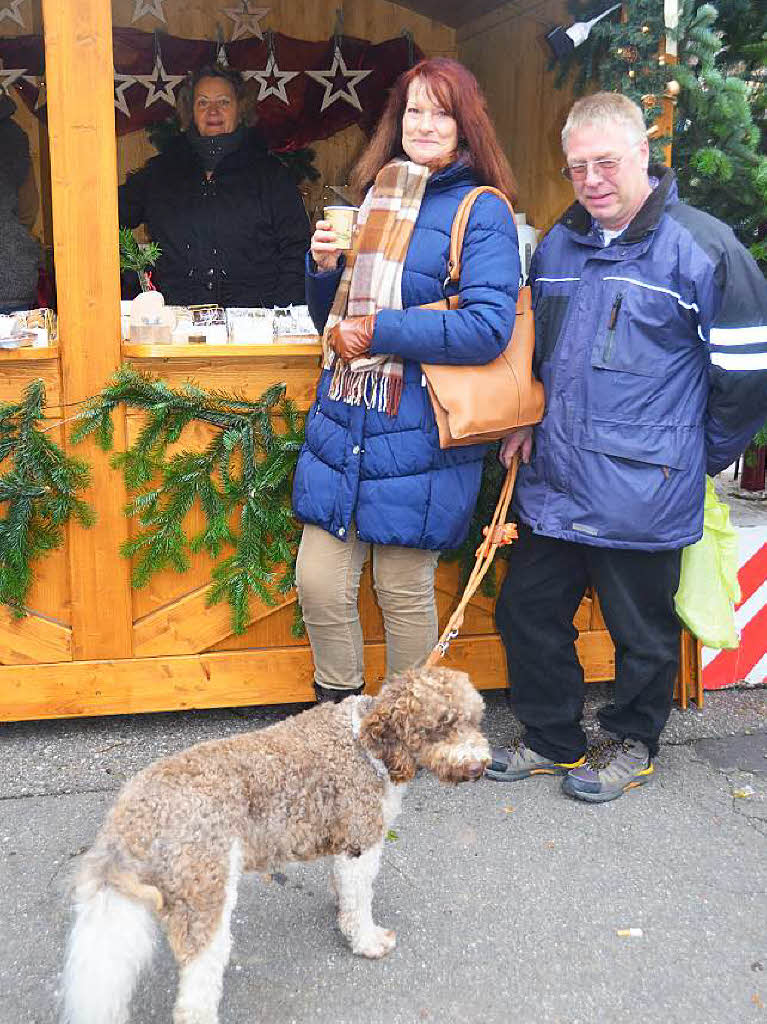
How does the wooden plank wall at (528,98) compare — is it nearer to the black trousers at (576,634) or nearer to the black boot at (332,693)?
the black trousers at (576,634)

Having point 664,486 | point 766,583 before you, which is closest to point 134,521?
point 664,486

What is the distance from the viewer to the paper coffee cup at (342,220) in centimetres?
307

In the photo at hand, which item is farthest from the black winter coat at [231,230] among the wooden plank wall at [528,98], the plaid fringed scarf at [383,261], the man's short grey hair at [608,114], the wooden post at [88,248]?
the man's short grey hair at [608,114]

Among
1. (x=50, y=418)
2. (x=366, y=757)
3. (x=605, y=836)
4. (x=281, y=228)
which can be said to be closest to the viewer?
(x=366, y=757)

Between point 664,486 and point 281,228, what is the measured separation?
7.88ft

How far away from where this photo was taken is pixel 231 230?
4.65 m

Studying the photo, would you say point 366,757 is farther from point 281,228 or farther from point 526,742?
point 281,228

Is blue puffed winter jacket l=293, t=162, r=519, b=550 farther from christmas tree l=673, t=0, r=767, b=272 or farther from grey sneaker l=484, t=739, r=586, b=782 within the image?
christmas tree l=673, t=0, r=767, b=272

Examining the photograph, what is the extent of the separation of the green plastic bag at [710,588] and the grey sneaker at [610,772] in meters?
0.48

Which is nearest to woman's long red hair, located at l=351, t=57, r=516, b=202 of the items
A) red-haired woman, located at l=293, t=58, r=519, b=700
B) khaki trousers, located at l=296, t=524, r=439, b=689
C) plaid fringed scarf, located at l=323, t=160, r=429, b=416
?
red-haired woman, located at l=293, t=58, r=519, b=700

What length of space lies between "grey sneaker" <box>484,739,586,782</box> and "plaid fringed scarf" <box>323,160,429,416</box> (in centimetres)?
136

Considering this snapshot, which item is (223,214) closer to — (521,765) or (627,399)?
(627,399)

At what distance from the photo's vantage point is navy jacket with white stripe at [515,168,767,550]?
10.2 feet

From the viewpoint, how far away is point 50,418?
3.58m
